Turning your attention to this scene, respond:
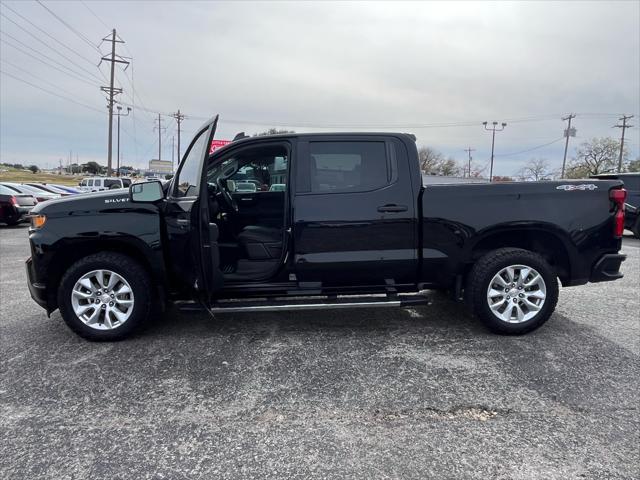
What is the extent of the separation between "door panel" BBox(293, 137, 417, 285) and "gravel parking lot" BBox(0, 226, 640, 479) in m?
0.68

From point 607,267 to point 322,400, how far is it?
10.1 feet

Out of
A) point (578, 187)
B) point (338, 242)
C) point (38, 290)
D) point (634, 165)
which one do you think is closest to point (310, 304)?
point (338, 242)

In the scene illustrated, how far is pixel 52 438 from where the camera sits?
8.42 ft

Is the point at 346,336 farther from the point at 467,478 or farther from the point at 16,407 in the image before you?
the point at 16,407

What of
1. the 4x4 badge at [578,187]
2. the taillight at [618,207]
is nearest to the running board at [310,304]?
the 4x4 badge at [578,187]

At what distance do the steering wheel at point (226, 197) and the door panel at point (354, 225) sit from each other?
1.12m

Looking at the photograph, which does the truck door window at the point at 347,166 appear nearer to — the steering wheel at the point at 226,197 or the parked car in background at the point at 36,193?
the steering wheel at the point at 226,197

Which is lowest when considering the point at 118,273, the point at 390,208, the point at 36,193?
the point at 118,273

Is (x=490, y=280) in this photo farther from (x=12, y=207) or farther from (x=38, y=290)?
(x=12, y=207)

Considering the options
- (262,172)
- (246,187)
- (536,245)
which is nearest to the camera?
(536,245)

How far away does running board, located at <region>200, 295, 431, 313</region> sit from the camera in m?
A: 3.81

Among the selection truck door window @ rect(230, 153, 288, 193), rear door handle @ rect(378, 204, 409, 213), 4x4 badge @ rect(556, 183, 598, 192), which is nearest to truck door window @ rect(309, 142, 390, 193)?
rear door handle @ rect(378, 204, 409, 213)

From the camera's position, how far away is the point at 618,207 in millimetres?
4078

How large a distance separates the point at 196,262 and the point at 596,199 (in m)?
3.69
